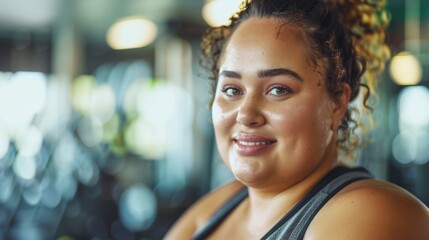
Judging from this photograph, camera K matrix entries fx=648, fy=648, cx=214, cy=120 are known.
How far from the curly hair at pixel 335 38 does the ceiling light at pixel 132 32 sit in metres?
4.76

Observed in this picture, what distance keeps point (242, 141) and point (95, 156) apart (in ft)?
15.9

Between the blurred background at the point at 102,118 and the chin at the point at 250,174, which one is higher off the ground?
the chin at the point at 250,174

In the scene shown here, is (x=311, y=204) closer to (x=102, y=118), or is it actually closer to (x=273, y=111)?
(x=273, y=111)

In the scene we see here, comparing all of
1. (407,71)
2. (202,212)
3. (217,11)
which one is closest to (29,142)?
(217,11)

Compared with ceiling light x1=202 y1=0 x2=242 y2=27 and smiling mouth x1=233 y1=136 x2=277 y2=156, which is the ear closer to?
smiling mouth x1=233 y1=136 x2=277 y2=156

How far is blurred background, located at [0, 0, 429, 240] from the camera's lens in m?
5.43

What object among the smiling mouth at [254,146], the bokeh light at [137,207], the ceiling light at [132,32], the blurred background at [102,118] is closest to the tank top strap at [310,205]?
the smiling mouth at [254,146]

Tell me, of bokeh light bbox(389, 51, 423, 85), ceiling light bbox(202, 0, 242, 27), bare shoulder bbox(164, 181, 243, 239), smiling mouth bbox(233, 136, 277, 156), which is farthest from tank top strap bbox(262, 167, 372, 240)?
ceiling light bbox(202, 0, 242, 27)

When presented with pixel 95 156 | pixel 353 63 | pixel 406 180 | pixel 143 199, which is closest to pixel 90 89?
pixel 95 156

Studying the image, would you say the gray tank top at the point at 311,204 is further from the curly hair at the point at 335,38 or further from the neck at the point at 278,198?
the curly hair at the point at 335,38

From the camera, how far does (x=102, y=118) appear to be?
6590mm

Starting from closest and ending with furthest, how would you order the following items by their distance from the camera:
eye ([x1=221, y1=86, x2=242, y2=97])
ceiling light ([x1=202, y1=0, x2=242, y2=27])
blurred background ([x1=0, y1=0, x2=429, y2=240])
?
eye ([x1=221, y1=86, x2=242, y2=97]) < ceiling light ([x1=202, y1=0, x2=242, y2=27]) < blurred background ([x1=0, y1=0, x2=429, y2=240])

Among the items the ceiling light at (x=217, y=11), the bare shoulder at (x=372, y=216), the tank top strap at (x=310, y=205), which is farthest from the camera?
the ceiling light at (x=217, y=11)

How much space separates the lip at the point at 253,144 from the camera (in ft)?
4.04
